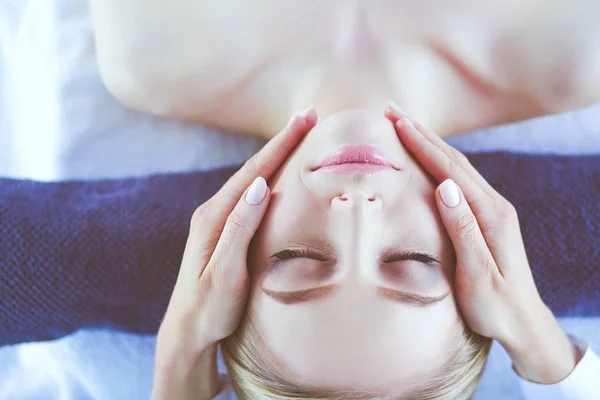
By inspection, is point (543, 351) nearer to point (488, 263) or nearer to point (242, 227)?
point (488, 263)

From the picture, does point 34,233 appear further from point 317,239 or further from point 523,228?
point 523,228

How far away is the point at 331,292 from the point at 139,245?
37 cm

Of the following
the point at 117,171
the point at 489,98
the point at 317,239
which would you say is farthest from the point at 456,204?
the point at 117,171

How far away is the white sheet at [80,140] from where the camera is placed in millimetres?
1041

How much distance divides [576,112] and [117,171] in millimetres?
783

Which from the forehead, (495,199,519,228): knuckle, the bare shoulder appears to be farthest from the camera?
the bare shoulder

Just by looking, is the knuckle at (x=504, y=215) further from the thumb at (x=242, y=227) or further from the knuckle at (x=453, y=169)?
the thumb at (x=242, y=227)

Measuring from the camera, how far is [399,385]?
69 centimetres

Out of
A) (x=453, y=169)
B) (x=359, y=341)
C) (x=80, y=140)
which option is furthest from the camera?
(x=80, y=140)

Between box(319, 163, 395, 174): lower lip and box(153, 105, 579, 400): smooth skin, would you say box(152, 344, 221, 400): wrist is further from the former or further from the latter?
box(319, 163, 395, 174): lower lip

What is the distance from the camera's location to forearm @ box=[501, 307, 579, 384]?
815 millimetres

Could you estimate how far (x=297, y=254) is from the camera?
0.71 meters

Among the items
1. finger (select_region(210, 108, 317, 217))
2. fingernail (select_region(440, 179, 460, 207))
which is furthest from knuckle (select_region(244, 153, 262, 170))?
fingernail (select_region(440, 179, 460, 207))

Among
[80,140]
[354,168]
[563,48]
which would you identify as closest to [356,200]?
[354,168]
